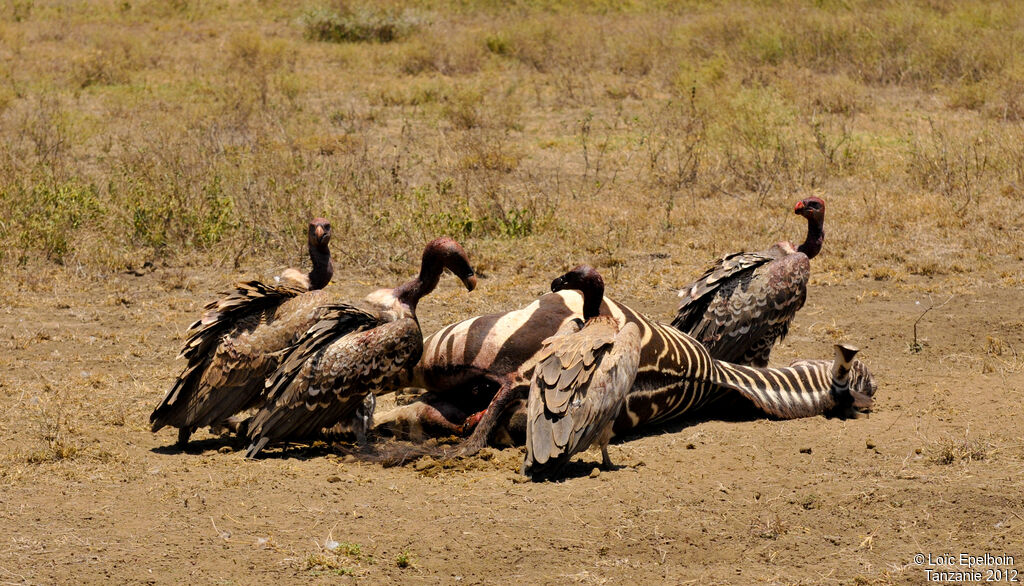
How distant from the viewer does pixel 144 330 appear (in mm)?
9609

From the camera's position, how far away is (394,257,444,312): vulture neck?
24.1ft

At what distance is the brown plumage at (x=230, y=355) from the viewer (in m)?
7.00

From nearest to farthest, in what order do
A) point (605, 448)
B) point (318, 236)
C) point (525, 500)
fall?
point (525, 500), point (605, 448), point (318, 236)

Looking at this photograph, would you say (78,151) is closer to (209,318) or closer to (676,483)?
(209,318)

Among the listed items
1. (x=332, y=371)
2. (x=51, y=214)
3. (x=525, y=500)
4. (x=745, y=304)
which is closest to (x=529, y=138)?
(x=51, y=214)

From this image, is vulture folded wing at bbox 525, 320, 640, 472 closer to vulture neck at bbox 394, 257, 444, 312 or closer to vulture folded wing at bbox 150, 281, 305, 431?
vulture neck at bbox 394, 257, 444, 312

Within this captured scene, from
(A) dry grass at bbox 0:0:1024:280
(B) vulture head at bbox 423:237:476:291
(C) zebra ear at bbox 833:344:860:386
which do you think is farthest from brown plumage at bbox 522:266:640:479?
(A) dry grass at bbox 0:0:1024:280

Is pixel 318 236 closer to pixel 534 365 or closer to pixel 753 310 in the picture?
pixel 534 365

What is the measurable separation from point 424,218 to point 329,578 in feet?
23.5

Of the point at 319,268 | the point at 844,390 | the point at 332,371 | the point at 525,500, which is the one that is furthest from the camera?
the point at 319,268

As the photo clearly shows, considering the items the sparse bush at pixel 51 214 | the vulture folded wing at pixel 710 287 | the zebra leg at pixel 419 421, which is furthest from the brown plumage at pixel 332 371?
the sparse bush at pixel 51 214

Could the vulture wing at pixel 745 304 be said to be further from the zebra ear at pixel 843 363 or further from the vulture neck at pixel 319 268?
the vulture neck at pixel 319 268

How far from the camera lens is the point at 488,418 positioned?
7027 mm

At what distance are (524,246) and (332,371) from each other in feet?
16.6
